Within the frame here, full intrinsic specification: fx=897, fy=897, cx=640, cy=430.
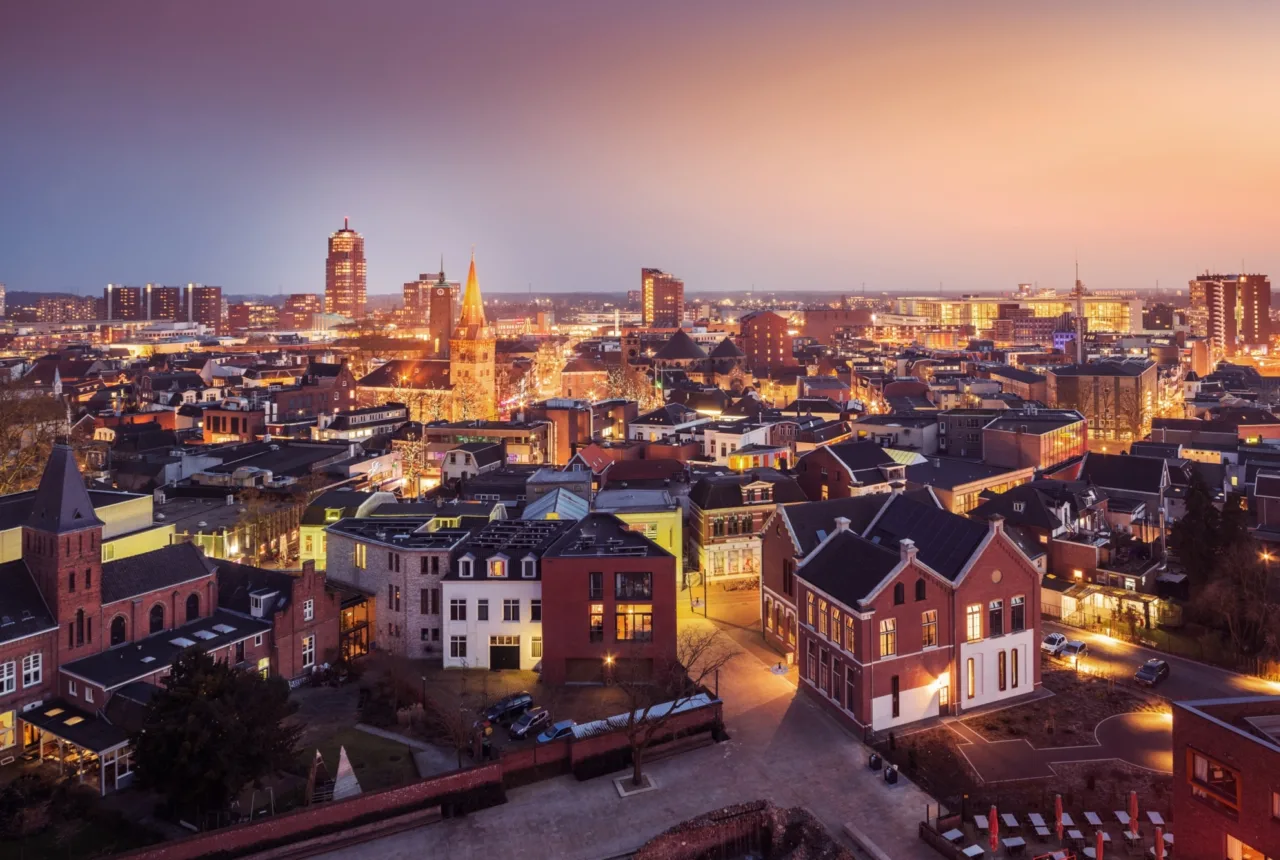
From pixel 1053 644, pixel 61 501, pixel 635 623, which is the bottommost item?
pixel 1053 644

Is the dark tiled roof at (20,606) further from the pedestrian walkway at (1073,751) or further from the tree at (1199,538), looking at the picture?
the tree at (1199,538)

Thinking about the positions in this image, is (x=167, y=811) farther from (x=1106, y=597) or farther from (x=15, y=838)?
(x=1106, y=597)

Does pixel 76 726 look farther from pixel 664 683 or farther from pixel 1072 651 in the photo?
pixel 1072 651

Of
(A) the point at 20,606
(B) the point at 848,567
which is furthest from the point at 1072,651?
(A) the point at 20,606

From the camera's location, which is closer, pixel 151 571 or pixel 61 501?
pixel 61 501

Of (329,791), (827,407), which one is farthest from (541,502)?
(827,407)
